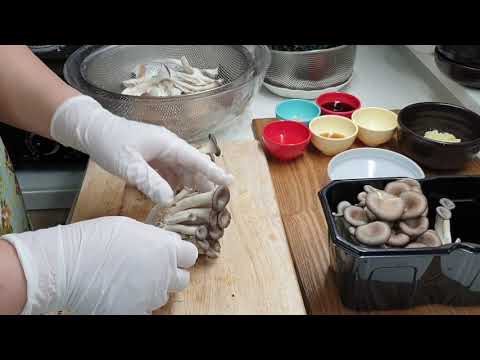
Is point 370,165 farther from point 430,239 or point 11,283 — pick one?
point 11,283

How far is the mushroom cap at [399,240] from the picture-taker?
2.71ft

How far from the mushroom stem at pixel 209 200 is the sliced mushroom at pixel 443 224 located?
43 cm

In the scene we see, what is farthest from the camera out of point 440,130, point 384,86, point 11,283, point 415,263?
point 384,86

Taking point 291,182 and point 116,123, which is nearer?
point 116,123

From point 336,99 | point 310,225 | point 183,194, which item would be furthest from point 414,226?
point 336,99

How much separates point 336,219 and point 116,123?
502 mm

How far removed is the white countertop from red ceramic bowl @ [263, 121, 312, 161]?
0.31ft

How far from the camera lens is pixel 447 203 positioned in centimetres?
93

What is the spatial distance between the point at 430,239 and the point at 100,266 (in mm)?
594

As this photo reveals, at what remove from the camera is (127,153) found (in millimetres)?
932

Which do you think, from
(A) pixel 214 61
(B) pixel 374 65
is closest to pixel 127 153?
(A) pixel 214 61

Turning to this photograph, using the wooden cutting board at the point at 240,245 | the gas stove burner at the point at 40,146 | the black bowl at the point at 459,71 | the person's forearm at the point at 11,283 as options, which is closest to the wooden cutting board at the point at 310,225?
the wooden cutting board at the point at 240,245

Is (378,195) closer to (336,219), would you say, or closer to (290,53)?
(336,219)

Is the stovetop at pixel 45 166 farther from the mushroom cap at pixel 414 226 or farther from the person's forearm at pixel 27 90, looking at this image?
the mushroom cap at pixel 414 226
